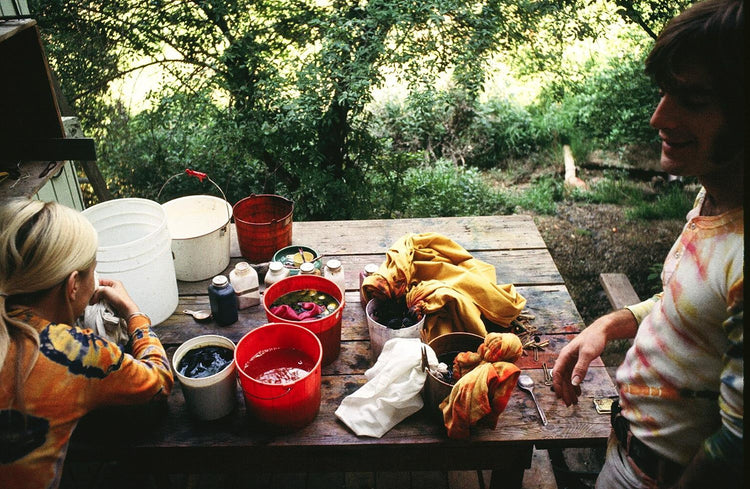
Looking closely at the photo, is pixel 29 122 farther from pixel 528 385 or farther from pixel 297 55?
pixel 528 385

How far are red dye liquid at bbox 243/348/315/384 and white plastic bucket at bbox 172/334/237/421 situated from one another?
0.07 metres

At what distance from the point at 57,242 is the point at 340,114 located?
2837 mm

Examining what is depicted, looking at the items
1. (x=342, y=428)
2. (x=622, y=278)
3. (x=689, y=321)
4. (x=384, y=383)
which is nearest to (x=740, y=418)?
(x=689, y=321)

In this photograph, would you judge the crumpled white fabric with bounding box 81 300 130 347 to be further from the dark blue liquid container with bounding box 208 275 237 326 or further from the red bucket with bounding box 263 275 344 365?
the red bucket with bounding box 263 275 344 365

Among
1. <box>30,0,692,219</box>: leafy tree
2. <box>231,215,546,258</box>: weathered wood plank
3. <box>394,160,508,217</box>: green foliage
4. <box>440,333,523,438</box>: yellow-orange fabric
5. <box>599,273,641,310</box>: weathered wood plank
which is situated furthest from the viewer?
<box>394,160,508,217</box>: green foliage

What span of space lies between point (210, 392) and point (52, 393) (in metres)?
0.45

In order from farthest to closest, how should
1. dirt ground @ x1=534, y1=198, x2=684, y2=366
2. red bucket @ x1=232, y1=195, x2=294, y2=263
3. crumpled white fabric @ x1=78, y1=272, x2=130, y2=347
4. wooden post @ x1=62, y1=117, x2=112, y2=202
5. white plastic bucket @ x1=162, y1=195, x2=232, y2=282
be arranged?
dirt ground @ x1=534, y1=198, x2=684, y2=366, wooden post @ x1=62, y1=117, x2=112, y2=202, red bucket @ x1=232, y1=195, x2=294, y2=263, white plastic bucket @ x1=162, y1=195, x2=232, y2=282, crumpled white fabric @ x1=78, y1=272, x2=130, y2=347

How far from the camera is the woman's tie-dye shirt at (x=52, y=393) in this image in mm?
1359

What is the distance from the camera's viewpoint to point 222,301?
2072 millimetres

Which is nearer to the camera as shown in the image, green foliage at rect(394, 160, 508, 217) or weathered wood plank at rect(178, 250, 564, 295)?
weathered wood plank at rect(178, 250, 564, 295)

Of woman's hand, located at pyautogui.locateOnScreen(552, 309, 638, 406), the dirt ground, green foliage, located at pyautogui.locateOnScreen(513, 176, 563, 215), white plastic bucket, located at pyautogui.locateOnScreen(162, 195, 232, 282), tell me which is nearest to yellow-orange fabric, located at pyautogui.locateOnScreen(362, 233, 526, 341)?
woman's hand, located at pyautogui.locateOnScreen(552, 309, 638, 406)

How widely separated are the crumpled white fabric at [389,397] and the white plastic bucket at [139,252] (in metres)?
0.93

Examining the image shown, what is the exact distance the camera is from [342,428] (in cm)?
171

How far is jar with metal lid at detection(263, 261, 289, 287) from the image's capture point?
85.9 inches
